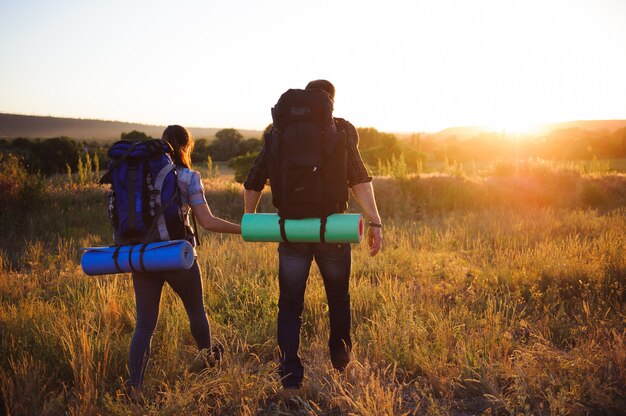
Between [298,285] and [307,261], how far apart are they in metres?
0.18

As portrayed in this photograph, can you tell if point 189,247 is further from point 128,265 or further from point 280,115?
point 280,115

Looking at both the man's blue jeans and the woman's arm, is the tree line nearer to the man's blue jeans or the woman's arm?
the man's blue jeans

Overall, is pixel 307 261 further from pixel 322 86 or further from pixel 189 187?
pixel 322 86

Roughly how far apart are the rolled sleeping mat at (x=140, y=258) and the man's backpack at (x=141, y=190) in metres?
0.13

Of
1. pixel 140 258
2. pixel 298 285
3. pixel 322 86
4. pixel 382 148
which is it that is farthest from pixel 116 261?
pixel 382 148

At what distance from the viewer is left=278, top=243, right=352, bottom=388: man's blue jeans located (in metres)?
2.90

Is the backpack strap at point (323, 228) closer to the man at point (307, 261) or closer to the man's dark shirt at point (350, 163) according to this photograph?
the man at point (307, 261)

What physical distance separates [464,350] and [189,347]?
233 centimetres

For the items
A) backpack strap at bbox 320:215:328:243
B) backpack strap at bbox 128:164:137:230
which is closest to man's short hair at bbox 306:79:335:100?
backpack strap at bbox 320:215:328:243

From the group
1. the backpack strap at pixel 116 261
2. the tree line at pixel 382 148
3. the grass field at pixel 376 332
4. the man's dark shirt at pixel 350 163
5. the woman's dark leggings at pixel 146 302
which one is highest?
the tree line at pixel 382 148

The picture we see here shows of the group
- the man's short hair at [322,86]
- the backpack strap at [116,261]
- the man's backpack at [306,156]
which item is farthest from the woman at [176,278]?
the man's short hair at [322,86]

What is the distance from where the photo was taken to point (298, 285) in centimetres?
292

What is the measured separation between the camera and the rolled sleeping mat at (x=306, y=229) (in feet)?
8.70

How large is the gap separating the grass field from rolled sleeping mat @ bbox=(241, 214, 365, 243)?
0.94m
